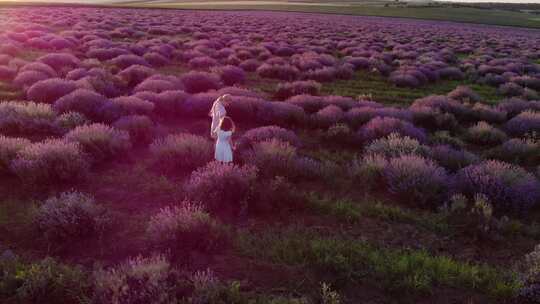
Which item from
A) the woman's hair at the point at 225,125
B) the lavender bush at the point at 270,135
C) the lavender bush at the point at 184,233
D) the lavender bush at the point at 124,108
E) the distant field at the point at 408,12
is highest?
the distant field at the point at 408,12

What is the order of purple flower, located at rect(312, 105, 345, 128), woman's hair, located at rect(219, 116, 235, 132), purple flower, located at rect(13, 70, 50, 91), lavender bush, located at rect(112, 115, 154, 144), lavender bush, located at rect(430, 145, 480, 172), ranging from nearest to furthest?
woman's hair, located at rect(219, 116, 235, 132) < lavender bush, located at rect(430, 145, 480, 172) < lavender bush, located at rect(112, 115, 154, 144) < purple flower, located at rect(312, 105, 345, 128) < purple flower, located at rect(13, 70, 50, 91)

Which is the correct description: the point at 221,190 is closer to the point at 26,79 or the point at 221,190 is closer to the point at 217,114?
the point at 217,114

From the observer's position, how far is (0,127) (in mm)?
8945

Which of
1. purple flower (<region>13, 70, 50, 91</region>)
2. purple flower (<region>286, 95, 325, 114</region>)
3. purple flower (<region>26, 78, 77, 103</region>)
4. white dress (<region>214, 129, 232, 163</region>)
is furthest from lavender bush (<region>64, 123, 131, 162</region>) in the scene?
purple flower (<region>13, 70, 50, 91</region>)

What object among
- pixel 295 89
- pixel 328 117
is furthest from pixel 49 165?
pixel 295 89

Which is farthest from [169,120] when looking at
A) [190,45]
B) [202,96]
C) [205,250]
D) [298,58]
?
[190,45]

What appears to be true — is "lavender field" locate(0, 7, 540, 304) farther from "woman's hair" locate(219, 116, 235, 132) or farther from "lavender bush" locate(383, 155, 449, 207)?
"woman's hair" locate(219, 116, 235, 132)

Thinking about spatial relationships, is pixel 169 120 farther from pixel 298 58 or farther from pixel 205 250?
pixel 298 58

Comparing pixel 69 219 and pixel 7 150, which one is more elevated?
pixel 7 150

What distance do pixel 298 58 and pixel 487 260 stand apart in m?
17.9

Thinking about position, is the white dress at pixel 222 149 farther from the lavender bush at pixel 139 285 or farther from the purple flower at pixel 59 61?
the purple flower at pixel 59 61

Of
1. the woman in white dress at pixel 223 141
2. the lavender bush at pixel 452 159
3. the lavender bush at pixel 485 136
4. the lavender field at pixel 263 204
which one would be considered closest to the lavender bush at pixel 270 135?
the lavender field at pixel 263 204

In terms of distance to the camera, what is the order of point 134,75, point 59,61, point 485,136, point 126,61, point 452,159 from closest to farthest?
point 452,159 < point 485,136 < point 134,75 < point 59,61 < point 126,61

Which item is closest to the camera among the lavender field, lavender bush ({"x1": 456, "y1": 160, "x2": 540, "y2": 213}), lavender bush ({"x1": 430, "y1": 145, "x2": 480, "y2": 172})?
the lavender field
